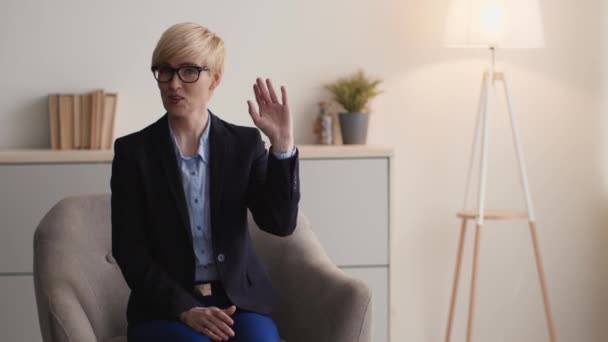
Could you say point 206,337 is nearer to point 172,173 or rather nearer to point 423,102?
point 172,173

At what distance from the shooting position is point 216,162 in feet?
7.53

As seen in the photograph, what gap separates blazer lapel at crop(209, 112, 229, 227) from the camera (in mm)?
2271

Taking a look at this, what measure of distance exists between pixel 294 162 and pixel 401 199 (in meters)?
1.76

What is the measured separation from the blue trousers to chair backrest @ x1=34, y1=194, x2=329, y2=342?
128 mm

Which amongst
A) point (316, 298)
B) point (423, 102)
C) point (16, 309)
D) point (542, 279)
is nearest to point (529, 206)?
point (542, 279)

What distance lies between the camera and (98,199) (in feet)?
8.83

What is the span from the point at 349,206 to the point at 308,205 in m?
0.16

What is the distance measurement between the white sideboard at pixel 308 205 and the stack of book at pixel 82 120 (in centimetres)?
20

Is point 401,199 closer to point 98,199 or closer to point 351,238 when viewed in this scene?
point 351,238

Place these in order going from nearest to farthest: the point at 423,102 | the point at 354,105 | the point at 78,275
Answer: the point at 78,275 → the point at 354,105 → the point at 423,102

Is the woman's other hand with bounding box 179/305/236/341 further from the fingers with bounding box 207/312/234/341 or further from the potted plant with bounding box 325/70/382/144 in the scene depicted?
the potted plant with bounding box 325/70/382/144

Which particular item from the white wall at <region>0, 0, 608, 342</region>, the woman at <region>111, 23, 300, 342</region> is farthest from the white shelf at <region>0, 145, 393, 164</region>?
the woman at <region>111, 23, 300, 342</region>

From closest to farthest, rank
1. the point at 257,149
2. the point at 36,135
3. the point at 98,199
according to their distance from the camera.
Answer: the point at 257,149 → the point at 98,199 → the point at 36,135

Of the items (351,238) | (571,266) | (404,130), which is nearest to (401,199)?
(404,130)
